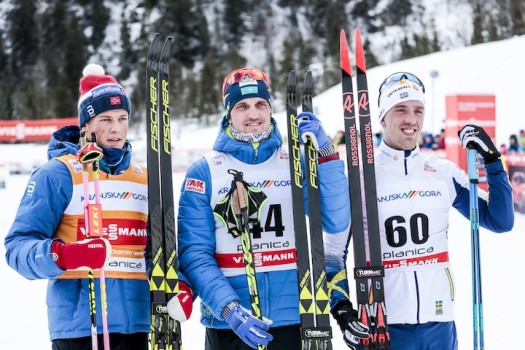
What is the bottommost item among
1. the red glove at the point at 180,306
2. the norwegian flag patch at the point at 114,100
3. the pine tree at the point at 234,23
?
the red glove at the point at 180,306

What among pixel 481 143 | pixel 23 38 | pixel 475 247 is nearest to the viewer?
pixel 481 143

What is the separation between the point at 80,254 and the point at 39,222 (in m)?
0.26

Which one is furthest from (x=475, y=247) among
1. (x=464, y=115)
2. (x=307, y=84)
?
(x=464, y=115)

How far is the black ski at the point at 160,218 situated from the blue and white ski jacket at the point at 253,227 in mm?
70

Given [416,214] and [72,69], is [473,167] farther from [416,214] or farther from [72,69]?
[72,69]

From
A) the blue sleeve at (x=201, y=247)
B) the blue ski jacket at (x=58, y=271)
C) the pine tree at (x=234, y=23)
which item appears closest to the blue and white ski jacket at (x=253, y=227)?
the blue sleeve at (x=201, y=247)

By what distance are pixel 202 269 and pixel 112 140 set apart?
25.6 inches

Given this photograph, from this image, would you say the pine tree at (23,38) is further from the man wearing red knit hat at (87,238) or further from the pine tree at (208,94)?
the man wearing red knit hat at (87,238)

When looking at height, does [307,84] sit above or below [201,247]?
above

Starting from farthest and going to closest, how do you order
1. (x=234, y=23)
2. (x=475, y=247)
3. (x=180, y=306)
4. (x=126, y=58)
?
1. (x=234, y=23)
2. (x=126, y=58)
3. (x=475, y=247)
4. (x=180, y=306)

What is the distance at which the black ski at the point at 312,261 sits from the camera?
2.76 metres

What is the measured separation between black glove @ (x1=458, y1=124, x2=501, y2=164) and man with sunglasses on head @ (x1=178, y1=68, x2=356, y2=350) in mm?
643

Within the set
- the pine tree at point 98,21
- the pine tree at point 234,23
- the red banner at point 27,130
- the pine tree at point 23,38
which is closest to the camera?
the red banner at point 27,130

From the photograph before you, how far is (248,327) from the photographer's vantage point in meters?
2.62
